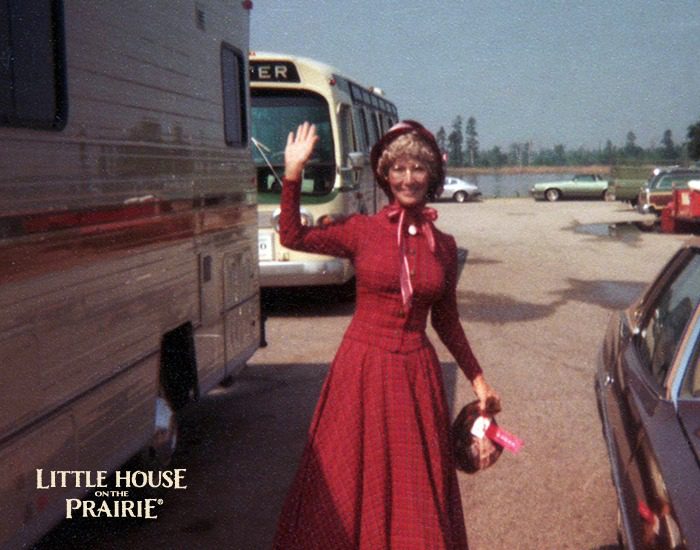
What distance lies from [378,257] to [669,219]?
2057mm

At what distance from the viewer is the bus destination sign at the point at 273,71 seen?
9.77 meters

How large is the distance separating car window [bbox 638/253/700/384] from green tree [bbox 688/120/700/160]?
62.2 metres

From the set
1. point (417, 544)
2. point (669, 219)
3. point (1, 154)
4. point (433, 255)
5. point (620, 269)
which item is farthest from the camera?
point (620, 269)

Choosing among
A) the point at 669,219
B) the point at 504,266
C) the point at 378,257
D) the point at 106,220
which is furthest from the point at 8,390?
the point at 504,266

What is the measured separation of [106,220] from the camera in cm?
368

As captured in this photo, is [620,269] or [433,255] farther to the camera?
[620,269]

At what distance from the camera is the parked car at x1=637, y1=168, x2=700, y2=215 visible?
2477 cm

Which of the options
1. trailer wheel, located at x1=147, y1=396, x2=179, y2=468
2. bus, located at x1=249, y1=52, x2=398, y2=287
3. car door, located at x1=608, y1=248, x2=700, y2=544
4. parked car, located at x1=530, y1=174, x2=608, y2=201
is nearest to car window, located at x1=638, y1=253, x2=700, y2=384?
car door, located at x1=608, y1=248, x2=700, y2=544

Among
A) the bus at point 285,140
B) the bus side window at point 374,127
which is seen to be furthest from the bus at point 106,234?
the bus side window at point 374,127

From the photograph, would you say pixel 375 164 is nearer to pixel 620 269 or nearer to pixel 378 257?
pixel 378 257

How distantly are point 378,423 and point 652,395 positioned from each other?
1040 mm

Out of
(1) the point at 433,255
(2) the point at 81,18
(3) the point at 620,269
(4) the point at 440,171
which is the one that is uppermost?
(2) the point at 81,18

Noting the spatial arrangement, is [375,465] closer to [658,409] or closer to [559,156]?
[658,409]

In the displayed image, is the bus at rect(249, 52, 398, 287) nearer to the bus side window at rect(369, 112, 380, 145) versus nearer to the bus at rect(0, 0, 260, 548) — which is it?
the bus side window at rect(369, 112, 380, 145)
